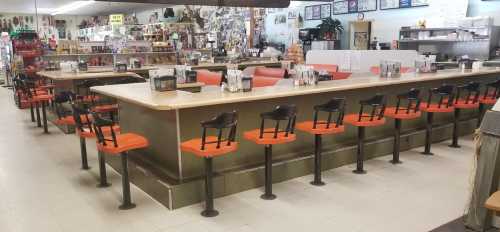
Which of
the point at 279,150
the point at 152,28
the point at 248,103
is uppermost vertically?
the point at 152,28

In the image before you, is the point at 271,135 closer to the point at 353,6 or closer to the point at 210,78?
the point at 210,78

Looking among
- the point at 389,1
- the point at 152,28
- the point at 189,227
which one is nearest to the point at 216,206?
the point at 189,227

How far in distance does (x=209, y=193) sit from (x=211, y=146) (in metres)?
0.42

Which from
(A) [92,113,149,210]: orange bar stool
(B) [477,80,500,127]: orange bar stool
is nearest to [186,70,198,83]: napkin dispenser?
(A) [92,113,149,210]: orange bar stool

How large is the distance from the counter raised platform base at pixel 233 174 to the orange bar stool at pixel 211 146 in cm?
30

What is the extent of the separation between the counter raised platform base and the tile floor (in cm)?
10

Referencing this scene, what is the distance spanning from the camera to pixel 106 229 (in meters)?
3.47

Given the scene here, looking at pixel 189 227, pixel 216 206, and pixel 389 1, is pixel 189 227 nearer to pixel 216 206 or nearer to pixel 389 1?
pixel 216 206

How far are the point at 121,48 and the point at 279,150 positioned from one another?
717cm

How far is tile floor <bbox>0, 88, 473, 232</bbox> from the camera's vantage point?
3525 mm

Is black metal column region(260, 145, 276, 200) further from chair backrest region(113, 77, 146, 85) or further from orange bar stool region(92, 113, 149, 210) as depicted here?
chair backrest region(113, 77, 146, 85)

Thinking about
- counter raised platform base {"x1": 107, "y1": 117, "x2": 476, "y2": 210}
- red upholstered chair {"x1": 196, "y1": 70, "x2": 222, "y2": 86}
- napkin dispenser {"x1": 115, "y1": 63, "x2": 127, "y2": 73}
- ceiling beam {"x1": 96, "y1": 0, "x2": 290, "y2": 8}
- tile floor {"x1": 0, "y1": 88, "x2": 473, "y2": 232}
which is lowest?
tile floor {"x1": 0, "y1": 88, "x2": 473, "y2": 232}

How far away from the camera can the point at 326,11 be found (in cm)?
1284

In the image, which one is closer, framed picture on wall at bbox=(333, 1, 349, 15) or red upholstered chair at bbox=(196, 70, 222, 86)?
red upholstered chair at bbox=(196, 70, 222, 86)
